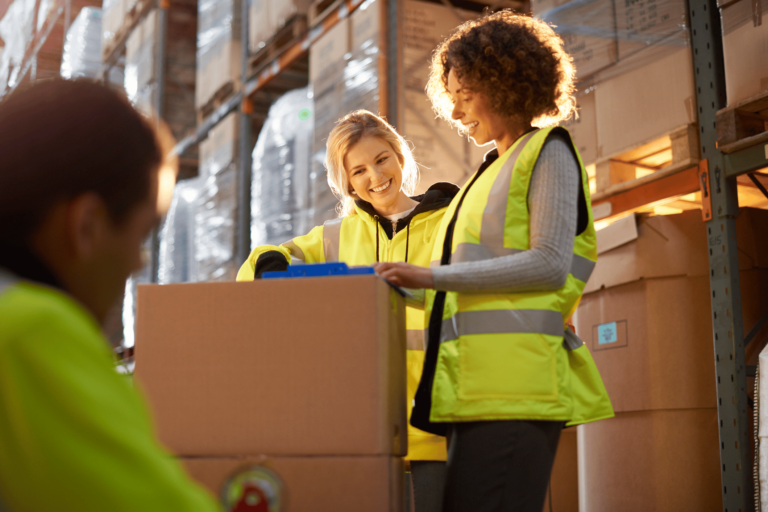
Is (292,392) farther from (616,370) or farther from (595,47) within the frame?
(595,47)

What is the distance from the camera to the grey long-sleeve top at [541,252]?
3.55ft

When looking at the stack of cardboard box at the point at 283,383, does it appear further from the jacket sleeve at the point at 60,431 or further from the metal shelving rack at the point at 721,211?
the metal shelving rack at the point at 721,211

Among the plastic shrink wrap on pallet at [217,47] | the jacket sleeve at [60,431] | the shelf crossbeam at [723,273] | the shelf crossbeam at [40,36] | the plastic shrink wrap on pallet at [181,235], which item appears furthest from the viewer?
the shelf crossbeam at [40,36]

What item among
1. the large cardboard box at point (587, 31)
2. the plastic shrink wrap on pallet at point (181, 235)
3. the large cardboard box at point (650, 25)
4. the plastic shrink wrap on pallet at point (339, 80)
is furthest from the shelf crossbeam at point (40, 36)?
the large cardboard box at point (650, 25)

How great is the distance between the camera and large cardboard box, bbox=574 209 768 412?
2.08 metres

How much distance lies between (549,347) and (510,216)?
0.74 ft

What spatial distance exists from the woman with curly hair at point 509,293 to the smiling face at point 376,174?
541 millimetres

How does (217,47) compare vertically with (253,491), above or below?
above

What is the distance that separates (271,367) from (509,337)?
1.24 feet

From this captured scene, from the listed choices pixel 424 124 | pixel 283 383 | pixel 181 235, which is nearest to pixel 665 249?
pixel 424 124

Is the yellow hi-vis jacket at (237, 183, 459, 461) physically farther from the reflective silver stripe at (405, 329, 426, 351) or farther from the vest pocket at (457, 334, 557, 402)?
the vest pocket at (457, 334, 557, 402)

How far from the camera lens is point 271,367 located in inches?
39.8

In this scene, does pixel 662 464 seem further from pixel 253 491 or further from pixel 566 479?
pixel 253 491

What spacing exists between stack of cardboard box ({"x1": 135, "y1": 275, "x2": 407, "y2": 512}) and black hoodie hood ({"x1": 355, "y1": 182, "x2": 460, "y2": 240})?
2.02 ft
